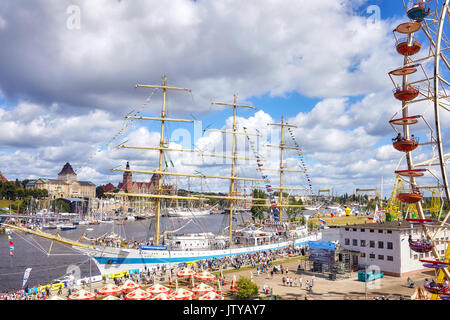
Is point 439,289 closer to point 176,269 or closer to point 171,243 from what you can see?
point 176,269

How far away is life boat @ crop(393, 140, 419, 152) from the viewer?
20.5 metres

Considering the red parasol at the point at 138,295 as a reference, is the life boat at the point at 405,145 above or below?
above

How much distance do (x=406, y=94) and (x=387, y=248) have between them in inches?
827

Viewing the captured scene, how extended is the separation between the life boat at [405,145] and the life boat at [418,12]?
7.52 metres

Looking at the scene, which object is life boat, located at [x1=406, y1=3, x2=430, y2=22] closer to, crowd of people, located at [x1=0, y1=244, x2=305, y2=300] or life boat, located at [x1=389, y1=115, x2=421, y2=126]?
life boat, located at [x1=389, y1=115, x2=421, y2=126]

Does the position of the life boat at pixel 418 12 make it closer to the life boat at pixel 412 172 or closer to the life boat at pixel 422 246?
the life boat at pixel 412 172

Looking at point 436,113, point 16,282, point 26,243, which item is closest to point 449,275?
point 436,113

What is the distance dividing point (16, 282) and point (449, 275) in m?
49.0

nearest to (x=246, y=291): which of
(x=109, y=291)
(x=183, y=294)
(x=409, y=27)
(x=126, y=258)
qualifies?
(x=183, y=294)

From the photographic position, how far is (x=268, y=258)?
46.9m

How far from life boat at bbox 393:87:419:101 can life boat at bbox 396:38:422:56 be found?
8.29 feet

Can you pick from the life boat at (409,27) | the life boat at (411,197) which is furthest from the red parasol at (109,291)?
the life boat at (409,27)

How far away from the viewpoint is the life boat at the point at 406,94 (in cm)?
2114

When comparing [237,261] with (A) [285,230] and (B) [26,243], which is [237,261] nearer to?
(A) [285,230]
